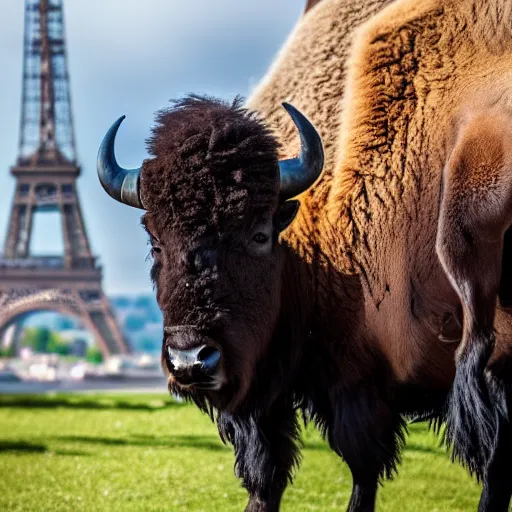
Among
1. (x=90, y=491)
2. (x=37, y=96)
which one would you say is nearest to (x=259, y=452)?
(x=90, y=491)

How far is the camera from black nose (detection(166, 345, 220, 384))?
439 cm

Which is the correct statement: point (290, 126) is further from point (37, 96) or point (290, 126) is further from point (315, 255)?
point (37, 96)

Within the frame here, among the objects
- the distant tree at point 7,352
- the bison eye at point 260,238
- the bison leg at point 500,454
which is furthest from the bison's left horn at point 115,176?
the distant tree at point 7,352

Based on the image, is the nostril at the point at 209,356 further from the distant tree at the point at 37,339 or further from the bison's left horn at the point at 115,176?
the distant tree at the point at 37,339

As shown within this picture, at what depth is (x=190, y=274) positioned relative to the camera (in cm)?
465

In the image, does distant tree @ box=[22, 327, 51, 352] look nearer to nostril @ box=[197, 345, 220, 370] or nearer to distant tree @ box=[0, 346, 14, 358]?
distant tree @ box=[0, 346, 14, 358]

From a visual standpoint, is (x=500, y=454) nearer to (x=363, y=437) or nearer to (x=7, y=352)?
(x=363, y=437)

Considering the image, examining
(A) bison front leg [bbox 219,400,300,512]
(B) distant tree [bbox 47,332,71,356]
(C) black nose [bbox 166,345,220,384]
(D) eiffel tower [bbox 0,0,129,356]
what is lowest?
(B) distant tree [bbox 47,332,71,356]

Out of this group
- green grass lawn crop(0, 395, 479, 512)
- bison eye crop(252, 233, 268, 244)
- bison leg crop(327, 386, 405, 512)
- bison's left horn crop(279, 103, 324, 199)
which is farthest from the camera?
green grass lawn crop(0, 395, 479, 512)

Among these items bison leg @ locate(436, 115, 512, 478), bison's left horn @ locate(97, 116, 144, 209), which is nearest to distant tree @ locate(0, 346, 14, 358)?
bison's left horn @ locate(97, 116, 144, 209)

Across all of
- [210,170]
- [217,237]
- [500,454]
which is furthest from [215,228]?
[500,454]

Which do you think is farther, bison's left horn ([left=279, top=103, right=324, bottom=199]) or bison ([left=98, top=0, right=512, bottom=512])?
bison's left horn ([left=279, top=103, right=324, bottom=199])

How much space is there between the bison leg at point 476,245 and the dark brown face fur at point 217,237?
837 mm

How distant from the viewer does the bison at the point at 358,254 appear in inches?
186
